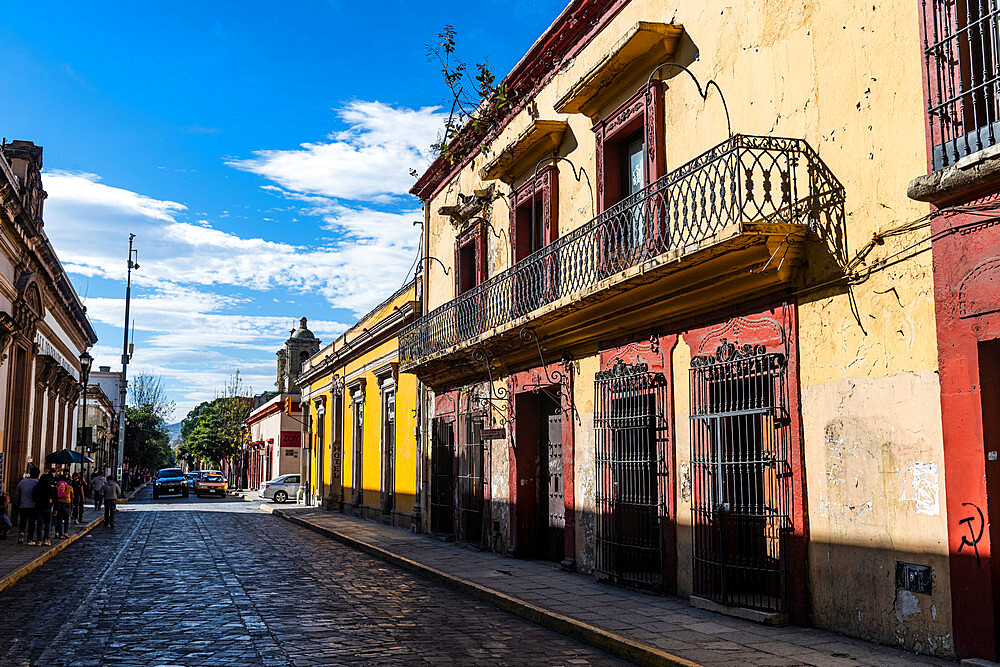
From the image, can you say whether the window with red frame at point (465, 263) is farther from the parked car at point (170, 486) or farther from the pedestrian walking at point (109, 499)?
the parked car at point (170, 486)

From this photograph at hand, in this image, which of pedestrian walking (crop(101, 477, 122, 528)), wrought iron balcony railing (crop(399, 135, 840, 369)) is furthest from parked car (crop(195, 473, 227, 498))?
wrought iron balcony railing (crop(399, 135, 840, 369))

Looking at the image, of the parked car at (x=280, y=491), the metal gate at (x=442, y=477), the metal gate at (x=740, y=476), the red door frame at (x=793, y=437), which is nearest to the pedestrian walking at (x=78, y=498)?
the metal gate at (x=442, y=477)

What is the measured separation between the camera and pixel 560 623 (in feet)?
27.1

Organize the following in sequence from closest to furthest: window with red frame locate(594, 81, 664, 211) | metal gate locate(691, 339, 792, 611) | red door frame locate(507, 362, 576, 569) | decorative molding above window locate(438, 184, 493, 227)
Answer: metal gate locate(691, 339, 792, 611) < window with red frame locate(594, 81, 664, 211) < red door frame locate(507, 362, 576, 569) < decorative molding above window locate(438, 184, 493, 227)

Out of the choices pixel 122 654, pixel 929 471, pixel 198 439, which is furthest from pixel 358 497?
pixel 198 439

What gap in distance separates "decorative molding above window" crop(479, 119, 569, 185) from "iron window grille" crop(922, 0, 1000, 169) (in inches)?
266

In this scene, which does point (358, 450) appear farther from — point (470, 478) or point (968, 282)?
point (968, 282)

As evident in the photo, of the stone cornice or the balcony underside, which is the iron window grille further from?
the stone cornice

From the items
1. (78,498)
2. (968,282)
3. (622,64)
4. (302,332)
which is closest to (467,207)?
(622,64)

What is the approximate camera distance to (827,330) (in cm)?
771

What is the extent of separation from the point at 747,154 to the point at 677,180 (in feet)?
2.30

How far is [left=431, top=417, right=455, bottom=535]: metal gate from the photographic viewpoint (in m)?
17.3

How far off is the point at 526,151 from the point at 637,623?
26.1 ft

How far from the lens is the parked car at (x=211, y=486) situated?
145 feet
